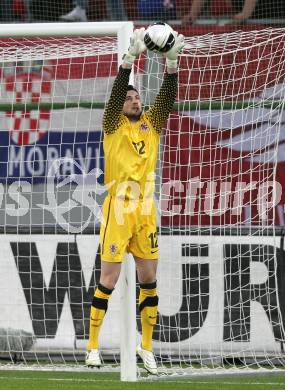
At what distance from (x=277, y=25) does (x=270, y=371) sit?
489cm

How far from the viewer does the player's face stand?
314 inches

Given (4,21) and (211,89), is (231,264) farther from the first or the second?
(4,21)

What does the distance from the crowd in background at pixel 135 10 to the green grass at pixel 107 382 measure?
529 cm

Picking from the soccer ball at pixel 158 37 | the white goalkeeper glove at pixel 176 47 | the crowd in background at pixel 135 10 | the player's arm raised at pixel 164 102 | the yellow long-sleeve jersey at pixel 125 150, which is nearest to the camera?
the soccer ball at pixel 158 37

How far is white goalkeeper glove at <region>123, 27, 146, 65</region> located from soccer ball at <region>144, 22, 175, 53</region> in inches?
2.6

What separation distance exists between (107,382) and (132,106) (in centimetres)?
211

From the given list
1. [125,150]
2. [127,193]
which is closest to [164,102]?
[125,150]

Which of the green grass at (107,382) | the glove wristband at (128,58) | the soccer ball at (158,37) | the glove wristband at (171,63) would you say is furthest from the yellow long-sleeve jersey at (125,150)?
the green grass at (107,382)

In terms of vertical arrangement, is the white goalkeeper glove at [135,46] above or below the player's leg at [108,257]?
above

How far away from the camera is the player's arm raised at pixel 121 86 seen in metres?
7.52

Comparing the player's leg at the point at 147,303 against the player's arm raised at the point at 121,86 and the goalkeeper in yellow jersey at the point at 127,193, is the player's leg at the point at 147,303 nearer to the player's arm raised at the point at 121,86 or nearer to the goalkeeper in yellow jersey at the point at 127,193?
the goalkeeper in yellow jersey at the point at 127,193

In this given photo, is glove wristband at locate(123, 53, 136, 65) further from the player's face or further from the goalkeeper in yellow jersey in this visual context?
the player's face

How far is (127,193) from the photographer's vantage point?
787cm

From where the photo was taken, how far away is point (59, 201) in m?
9.73
